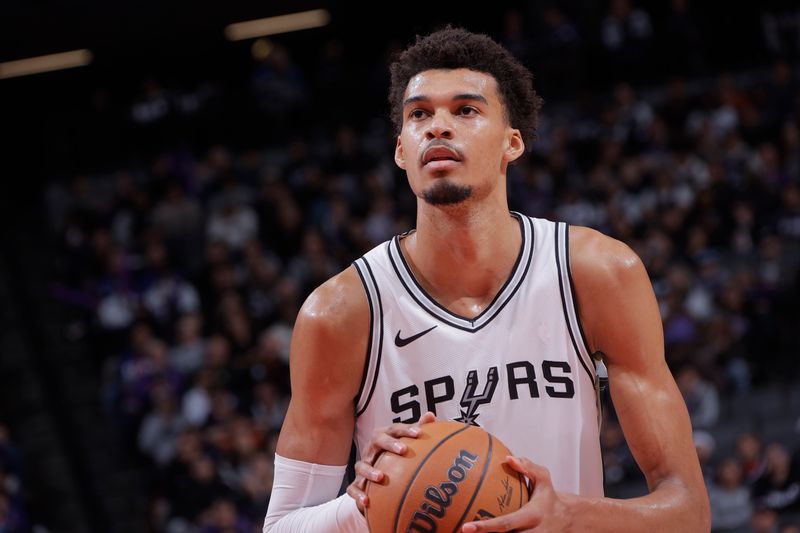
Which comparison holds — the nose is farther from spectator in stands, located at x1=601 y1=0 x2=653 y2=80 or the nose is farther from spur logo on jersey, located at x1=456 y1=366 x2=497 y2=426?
spectator in stands, located at x1=601 y1=0 x2=653 y2=80

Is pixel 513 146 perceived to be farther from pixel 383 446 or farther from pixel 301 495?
pixel 301 495

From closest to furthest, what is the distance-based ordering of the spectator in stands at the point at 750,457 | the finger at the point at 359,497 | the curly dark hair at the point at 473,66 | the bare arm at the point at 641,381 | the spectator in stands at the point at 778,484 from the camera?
the finger at the point at 359,497, the bare arm at the point at 641,381, the curly dark hair at the point at 473,66, the spectator in stands at the point at 778,484, the spectator in stands at the point at 750,457

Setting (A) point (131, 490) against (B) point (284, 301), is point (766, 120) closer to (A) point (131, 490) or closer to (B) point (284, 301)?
(B) point (284, 301)

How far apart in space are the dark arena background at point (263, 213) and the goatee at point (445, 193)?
5682 mm

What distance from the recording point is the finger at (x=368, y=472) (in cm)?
288

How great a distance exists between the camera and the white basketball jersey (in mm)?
3285

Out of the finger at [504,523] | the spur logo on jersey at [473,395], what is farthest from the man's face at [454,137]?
the finger at [504,523]

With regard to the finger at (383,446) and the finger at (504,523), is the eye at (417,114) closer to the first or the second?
the finger at (383,446)

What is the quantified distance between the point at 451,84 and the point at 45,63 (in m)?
12.6

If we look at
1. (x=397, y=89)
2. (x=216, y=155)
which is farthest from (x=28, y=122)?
(x=397, y=89)

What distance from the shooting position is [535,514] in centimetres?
274

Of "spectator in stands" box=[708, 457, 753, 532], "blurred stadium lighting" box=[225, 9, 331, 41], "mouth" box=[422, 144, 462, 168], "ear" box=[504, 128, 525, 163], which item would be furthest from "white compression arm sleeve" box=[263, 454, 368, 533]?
"blurred stadium lighting" box=[225, 9, 331, 41]

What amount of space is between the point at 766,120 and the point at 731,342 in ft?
11.0

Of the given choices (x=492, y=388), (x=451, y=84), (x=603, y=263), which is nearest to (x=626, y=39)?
(x=451, y=84)
